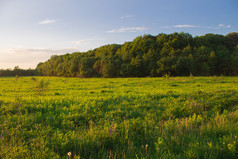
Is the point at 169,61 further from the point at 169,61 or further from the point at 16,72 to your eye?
the point at 16,72

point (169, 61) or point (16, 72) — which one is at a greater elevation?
point (16, 72)

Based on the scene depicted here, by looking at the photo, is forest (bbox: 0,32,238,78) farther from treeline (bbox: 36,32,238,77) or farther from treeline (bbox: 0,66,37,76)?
treeline (bbox: 0,66,37,76)

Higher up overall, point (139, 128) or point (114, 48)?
point (114, 48)

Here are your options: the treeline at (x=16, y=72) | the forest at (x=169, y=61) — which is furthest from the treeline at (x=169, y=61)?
the treeline at (x=16, y=72)

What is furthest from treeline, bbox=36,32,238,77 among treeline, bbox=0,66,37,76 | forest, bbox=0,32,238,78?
treeline, bbox=0,66,37,76

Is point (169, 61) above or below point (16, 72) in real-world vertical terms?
below

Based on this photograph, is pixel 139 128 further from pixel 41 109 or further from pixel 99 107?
pixel 41 109

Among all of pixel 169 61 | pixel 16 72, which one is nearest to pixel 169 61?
pixel 169 61

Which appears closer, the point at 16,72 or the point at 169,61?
the point at 169,61

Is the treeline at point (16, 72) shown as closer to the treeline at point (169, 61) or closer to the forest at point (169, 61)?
the forest at point (169, 61)

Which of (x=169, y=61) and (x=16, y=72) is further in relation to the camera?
(x=16, y=72)

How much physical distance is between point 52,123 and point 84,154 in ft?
10.2

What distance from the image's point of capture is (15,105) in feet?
27.7

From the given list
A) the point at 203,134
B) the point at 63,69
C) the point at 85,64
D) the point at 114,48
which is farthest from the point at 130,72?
the point at 203,134
